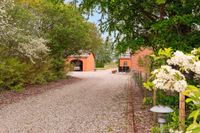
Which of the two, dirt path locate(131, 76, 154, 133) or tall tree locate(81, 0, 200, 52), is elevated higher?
tall tree locate(81, 0, 200, 52)

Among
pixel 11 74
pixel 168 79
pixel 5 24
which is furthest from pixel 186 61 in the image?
pixel 11 74

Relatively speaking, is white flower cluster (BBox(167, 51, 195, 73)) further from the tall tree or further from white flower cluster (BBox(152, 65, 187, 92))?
the tall tree

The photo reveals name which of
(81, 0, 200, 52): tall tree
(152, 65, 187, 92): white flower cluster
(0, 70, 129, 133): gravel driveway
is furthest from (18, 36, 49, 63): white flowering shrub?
(152, 65, 187, 92): white flower cluster

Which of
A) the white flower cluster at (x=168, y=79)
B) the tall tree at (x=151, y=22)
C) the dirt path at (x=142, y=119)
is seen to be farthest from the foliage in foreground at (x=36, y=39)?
the white flower cluster at (x=168, y=79)

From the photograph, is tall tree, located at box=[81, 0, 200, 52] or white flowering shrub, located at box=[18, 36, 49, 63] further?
white flowering shrub, located at box=[18, 36, 49, 63]

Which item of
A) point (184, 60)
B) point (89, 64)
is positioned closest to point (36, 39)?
point (184, 60)

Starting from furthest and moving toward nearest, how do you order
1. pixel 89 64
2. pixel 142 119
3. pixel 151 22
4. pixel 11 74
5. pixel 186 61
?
pixel 89 64 < pixel 11 74 < pixel 151 22 < pixel 142 119 < pixel 186 61

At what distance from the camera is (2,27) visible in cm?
1501

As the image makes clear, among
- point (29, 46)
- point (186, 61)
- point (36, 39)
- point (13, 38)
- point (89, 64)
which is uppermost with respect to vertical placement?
point (36, 39)

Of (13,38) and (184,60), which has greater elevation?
(13,38)

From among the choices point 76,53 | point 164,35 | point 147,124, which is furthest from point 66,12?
point 147,124

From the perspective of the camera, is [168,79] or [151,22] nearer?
[168,79]

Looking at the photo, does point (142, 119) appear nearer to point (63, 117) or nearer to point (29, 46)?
point (63, 117)

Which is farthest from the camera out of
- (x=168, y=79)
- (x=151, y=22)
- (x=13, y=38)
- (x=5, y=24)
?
(x=13, y=38)
